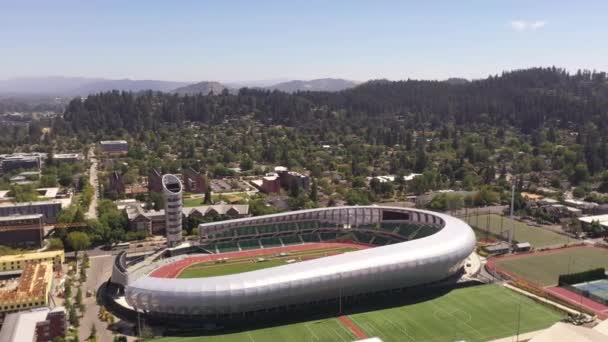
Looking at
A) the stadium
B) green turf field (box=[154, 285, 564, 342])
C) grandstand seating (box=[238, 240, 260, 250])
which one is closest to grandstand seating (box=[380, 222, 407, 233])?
the stadium

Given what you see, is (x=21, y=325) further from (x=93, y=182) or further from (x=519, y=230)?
(x=93, y=182)

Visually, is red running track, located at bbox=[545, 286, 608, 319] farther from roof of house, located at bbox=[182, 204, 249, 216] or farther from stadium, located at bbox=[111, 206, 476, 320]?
roof of house, located at bbox=[182, 204, 249, 216]

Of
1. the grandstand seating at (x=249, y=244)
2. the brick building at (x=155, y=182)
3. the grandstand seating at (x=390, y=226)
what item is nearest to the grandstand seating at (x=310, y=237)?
the grandstand seating at (x=249, y=244)

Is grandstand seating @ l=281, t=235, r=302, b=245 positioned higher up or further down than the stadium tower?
further down

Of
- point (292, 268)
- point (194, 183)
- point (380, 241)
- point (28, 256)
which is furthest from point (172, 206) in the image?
point (194, 183)

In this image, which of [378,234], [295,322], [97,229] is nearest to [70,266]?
[97,229]

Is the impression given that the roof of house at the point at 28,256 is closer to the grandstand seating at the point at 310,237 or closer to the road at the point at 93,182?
the road at the point at 93,182
